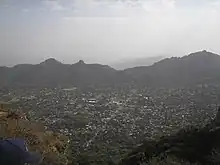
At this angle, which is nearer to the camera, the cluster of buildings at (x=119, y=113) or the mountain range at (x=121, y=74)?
the cluster of buildings at (x=119, y=113)

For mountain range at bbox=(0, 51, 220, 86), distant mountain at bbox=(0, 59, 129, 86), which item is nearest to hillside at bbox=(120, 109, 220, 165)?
mountain range at bbox=(0, 51, 220, 86)

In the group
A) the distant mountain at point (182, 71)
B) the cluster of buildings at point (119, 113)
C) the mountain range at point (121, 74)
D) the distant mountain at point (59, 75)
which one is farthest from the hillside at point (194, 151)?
the distant mountain at point (59, 75)

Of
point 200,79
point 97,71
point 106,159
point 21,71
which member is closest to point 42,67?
point 21,71

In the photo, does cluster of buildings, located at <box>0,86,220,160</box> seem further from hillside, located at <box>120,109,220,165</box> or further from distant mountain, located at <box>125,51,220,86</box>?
distant mountain, located at <box>125,51,220,86</box>

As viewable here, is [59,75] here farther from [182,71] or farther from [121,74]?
[182,71]

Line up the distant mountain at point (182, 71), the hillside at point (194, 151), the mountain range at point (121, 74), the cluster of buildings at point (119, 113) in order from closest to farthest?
1. the hillside at point (194, 151)
2. the cluster of buildings at point (119, 113)
3. the distant mountain at point (182, 71)
4. the mountain range at point (121, 74)

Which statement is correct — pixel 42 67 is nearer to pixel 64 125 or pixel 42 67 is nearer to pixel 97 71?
pixel 97 71

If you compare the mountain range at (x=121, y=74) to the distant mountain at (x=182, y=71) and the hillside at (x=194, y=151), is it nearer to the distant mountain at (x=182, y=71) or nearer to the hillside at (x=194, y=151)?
the distant mountain at (x=182, y=71)
